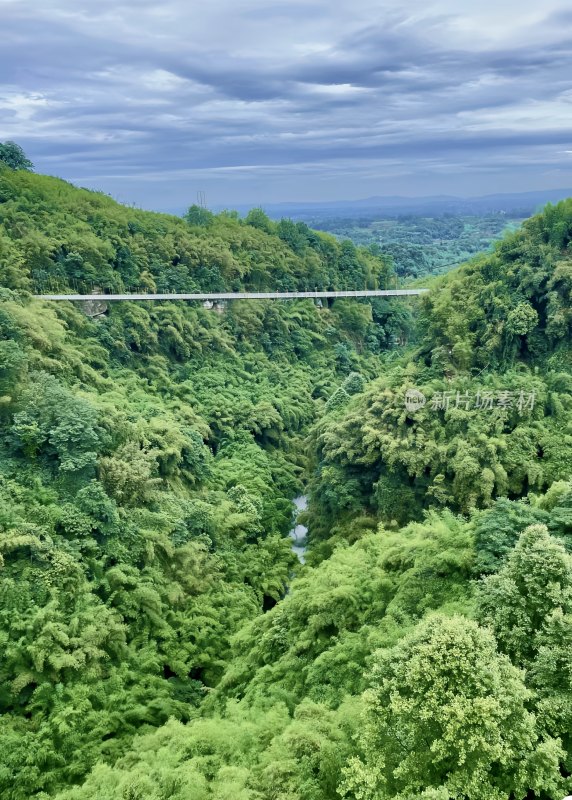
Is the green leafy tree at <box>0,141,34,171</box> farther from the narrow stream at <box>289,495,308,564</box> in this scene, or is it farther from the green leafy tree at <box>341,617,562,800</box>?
the green leafy tree at <box>341,617,562,800</box>

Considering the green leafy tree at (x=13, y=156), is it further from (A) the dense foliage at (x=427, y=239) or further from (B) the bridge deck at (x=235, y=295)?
(A) the dense foliage at (x=427, y=239)

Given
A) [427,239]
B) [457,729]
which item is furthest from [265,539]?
[427,239]

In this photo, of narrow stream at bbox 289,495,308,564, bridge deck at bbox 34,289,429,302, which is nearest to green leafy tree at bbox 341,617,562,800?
narrow stream at bbox 289,495,308,564

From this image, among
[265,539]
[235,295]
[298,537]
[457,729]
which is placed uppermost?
[235,295]

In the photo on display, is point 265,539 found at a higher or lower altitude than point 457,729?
lower

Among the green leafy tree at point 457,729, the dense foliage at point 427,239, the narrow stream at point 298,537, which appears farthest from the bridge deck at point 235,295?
the green leafy tree at point 457,729

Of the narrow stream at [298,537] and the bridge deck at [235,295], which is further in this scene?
the bridge deck at [235,295]

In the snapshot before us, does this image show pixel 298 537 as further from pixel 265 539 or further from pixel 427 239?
pixel 427 239

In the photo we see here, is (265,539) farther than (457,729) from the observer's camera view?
Yes

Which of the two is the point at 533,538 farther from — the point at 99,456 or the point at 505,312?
the point at 505,312
